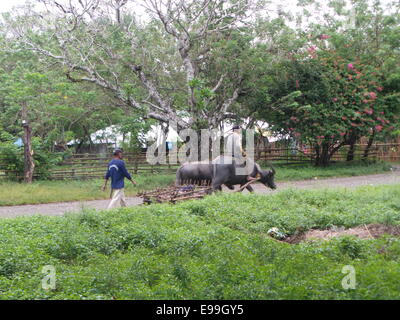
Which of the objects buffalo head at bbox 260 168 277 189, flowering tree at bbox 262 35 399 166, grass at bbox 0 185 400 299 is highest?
flowering tree at bbox 262 35 399 166

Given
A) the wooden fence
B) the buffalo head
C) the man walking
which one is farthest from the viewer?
the wooden fence

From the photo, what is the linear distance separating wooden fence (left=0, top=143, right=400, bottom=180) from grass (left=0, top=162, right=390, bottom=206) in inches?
35.1

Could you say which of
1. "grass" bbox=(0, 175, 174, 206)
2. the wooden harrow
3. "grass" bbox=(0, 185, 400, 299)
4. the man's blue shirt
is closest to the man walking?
the man's blue shirt

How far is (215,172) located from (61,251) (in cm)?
702

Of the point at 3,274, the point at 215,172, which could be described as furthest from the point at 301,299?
the point at 215,172

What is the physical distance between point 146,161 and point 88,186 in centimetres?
536

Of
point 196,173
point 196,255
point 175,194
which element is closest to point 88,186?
point 196,173

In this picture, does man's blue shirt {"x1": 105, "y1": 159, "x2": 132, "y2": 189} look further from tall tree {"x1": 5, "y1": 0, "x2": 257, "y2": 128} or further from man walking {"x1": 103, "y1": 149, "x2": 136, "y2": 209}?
tall tree {"x1": 5, "y1": 0, "x2": 257, "y2": 128}

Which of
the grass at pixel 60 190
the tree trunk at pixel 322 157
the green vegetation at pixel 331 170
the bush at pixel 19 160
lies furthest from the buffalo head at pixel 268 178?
the tree trunk at pixel 322 157

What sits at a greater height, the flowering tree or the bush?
the flowering tree

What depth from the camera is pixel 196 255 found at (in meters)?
6.50

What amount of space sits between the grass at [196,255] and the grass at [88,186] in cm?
624

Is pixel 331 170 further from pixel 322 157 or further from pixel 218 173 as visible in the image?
pixel 218 173

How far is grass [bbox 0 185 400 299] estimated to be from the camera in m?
4.86
